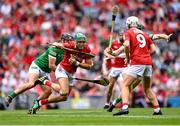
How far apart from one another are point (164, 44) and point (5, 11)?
7.21 m

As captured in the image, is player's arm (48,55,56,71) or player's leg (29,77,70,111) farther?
player's arm (48,55,56,71)

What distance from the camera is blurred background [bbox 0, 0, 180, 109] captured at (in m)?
32.9

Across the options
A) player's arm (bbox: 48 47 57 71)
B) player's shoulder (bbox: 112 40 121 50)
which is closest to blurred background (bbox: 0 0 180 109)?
player's shoulder (bbox: 112 40 121 50)

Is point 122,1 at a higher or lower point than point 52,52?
higher

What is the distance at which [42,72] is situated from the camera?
23.6 m

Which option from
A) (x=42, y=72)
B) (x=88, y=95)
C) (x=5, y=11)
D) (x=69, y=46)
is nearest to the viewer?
(x=69, y=46)

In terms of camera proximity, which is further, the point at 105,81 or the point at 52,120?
the point at 105,81

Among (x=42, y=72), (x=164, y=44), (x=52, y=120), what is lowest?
(x=52, y=120)

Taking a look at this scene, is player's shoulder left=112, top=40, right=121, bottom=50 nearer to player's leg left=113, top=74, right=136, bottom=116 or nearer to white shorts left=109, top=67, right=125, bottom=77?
white shorts left=109, top=67, right=125, bottom=77

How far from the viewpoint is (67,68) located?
22.3 m

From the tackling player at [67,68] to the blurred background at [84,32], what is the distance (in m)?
8.71

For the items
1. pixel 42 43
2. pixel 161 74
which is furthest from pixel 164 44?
pixel 42 43

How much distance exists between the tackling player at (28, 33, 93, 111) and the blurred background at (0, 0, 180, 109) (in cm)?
871

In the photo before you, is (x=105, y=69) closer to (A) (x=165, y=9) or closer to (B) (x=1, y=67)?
(B) (x=1, y=67)
